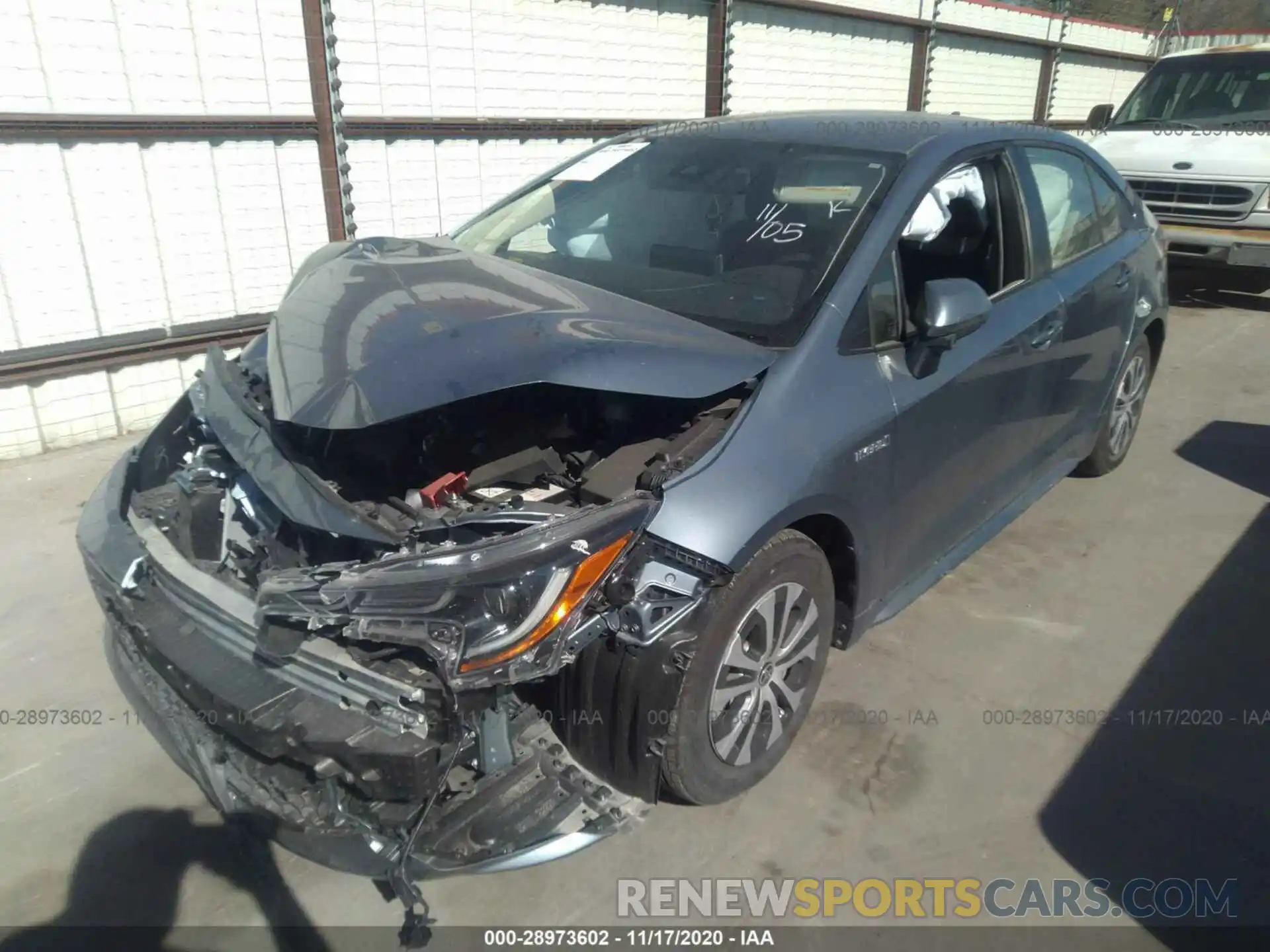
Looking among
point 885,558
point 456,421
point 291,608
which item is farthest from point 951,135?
point 291,608

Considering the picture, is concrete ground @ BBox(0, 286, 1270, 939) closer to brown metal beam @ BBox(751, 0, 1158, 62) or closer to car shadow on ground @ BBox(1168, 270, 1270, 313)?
car shadow on ground @ BBox(1168, 270, 1270, 313)

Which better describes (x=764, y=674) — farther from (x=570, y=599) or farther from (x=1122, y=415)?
(x=1122, y=415)

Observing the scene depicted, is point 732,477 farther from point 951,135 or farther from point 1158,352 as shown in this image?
point 1158,352

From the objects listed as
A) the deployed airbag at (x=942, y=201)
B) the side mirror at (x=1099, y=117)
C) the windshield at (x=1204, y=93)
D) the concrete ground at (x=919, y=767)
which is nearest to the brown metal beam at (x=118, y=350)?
the concrete ground at (x=919, y=767)

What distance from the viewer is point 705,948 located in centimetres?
227

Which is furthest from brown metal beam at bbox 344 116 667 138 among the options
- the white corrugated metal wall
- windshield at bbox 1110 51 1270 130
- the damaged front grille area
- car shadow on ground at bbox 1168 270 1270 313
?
car shadow on ground at bbox 1168 270 1270 313

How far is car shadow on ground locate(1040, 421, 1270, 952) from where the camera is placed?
8.02ft

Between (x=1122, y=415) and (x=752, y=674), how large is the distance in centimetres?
325

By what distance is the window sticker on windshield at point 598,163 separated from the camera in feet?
12.1

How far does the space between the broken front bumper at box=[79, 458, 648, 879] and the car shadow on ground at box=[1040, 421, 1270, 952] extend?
1.34 metres

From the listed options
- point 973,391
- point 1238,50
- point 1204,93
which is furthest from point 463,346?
point 1238,50

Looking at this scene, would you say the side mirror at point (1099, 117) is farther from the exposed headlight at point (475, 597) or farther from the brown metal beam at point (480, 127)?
the exposed headlight at point (475, 597)

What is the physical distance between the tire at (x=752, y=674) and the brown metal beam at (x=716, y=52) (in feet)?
22.3

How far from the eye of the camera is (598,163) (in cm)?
381
